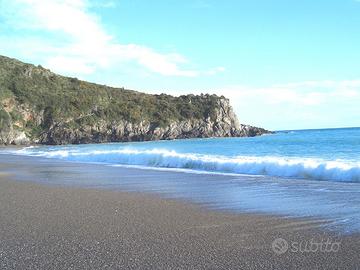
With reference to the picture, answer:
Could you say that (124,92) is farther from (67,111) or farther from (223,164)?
(223,164)

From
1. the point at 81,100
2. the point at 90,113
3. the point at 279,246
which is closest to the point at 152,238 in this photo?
the point at 279,246

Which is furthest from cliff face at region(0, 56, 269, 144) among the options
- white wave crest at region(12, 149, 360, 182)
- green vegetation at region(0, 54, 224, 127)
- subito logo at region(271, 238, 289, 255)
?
subito logo at region(271, 238, 289, 255)

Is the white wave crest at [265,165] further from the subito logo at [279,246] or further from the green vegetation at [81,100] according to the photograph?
the green vegetation at [81,100]

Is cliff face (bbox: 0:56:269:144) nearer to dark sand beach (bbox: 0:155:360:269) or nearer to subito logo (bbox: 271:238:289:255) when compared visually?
dark sand beach (bbox: 0:155:360:269)

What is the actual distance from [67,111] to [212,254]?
96.8 m

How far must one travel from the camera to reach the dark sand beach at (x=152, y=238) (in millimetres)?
4891

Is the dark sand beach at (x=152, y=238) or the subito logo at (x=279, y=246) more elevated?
the subito logo at (x=279, y=246)

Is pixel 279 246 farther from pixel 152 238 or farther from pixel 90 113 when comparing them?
pixel 90 113

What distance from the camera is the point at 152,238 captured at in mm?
6020

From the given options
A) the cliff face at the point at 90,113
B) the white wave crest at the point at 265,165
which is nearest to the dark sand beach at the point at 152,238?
the white wave crest at the point at 265,165

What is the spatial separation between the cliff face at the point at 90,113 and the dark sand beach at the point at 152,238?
259 ft

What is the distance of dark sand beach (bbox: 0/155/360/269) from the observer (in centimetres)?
489

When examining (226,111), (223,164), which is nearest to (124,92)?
(226,111)

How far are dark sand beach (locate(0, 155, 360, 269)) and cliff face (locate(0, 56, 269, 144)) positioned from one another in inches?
3105
